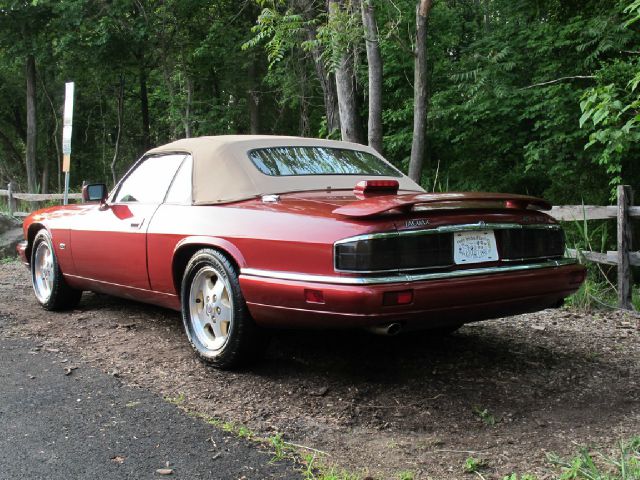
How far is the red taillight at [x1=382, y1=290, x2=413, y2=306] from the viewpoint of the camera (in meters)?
3.02

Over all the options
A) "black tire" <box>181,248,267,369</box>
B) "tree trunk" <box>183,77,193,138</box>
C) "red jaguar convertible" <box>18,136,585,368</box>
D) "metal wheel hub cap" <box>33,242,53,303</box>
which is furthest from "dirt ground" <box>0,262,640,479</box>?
"tree trunk" <box>183,77,193,138</box>

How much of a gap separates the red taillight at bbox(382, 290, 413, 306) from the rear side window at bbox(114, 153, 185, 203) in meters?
2.16

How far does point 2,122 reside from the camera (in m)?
30.9

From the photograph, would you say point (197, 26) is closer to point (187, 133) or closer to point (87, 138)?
point (187, 133)

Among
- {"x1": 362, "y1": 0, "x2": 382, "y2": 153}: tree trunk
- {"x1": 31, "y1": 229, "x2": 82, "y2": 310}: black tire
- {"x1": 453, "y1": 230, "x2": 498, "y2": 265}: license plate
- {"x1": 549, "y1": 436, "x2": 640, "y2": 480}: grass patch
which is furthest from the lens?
{"x1": 362, "y1": 0, "x2": 382, "y2": 153}: tree trunk

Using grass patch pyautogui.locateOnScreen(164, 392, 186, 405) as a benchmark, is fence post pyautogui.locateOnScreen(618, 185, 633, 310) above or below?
above

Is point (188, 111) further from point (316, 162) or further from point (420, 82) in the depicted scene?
point (316, 162)

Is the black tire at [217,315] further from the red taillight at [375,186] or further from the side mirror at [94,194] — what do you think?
the side mirror at [94,194]

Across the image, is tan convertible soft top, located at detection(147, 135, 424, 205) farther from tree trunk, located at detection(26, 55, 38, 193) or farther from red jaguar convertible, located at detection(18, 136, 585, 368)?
tree trunk, located at detection(26, 55, 38, 193)

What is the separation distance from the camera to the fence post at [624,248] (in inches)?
238

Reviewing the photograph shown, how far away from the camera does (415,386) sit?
3.60 metres

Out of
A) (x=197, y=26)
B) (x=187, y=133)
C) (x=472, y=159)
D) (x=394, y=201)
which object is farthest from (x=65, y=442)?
(x=197, y=26)

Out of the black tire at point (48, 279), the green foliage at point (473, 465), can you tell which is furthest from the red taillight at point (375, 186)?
the black tire at point (48, 279)

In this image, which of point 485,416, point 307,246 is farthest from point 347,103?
point 485,416
